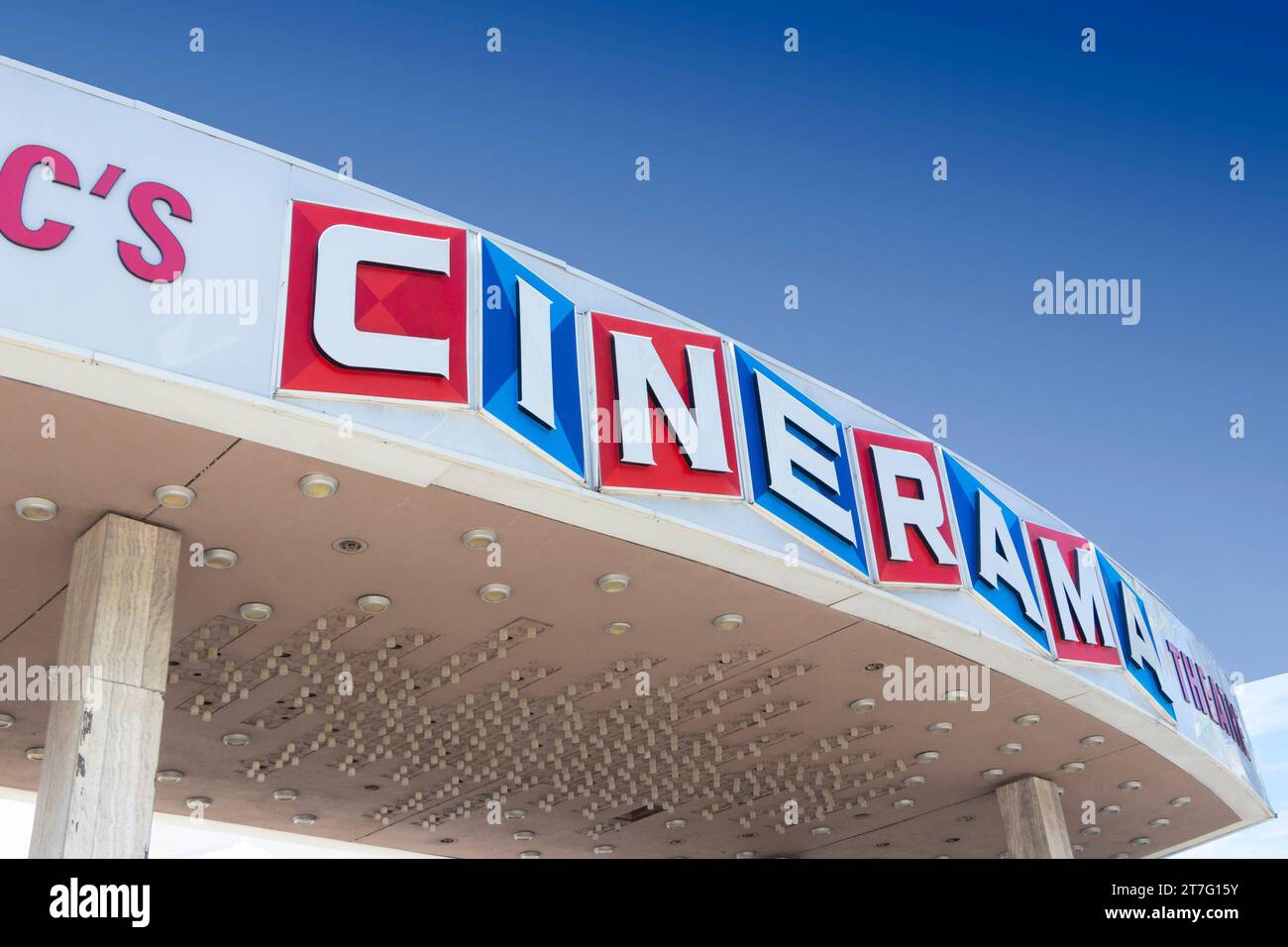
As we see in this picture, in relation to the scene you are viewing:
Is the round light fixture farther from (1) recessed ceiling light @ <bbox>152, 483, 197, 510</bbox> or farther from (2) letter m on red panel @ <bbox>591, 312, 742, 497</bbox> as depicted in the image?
(1) recessed ceiling light @ <bbox>152, 483, 197, 510</bbox>

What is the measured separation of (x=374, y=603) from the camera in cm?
986

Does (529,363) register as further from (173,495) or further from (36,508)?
(36,508)

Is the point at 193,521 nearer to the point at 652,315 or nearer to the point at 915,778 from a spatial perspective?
the point at 652,315

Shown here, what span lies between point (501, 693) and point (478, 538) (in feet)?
10.8

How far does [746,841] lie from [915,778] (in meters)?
3.21

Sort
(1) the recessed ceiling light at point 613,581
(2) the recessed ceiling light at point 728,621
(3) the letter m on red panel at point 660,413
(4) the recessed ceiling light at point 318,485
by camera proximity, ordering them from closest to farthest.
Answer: (4) the recessed ceiling light at point 318,485, (3) the letter m on red panel at point 660,413, (1) the recessed ceiling light at point 613,581, (2) the recessed ceiling light at point 728,621

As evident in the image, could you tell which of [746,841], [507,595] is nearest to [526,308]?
[507,595]

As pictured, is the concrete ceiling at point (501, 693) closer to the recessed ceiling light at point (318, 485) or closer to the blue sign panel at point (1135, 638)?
the recessed ceiling light at point (318, 485)

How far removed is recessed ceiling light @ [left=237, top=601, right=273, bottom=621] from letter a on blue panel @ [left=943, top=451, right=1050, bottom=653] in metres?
6.10

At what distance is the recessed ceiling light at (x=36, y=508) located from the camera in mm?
8241

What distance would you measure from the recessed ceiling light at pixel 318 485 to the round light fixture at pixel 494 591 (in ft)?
5.98

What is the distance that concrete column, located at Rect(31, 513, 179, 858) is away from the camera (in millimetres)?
7375

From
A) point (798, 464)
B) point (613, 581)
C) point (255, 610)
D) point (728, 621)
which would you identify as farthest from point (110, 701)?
point (798, 464)

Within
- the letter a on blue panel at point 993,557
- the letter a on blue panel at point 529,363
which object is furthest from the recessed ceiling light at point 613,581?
the letter a on blue panel at point 993,557
